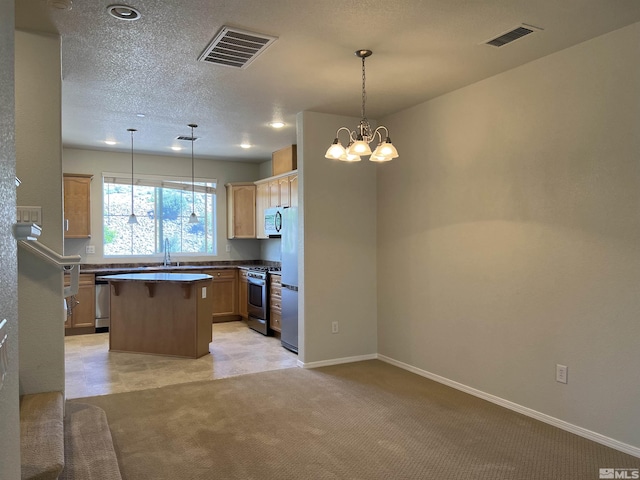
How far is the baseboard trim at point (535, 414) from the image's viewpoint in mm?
3020

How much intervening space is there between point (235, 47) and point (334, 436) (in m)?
2.85

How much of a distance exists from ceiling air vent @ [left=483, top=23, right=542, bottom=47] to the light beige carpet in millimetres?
2754

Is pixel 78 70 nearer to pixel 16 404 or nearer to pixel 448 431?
pixel 16 404

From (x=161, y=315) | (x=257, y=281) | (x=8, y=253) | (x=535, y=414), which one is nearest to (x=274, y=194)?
(x=257, y=281)

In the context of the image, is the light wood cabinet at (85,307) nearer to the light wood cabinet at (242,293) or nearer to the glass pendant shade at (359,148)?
the light wood cabinet at (242,293)

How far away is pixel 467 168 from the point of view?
416cm

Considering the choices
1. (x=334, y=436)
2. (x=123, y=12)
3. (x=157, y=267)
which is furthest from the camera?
(x=157, y=267)

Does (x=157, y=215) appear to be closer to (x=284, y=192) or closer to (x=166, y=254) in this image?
(x=166, y=254)

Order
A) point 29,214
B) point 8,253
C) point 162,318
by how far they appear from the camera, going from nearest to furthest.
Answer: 1. point 8,253
2. point 29,214
3. point 162,318

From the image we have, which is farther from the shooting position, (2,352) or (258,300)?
(258,300)

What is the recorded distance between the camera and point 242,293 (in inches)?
301

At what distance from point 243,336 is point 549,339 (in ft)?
14.0

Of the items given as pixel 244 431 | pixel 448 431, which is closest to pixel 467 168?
pixel 448 431

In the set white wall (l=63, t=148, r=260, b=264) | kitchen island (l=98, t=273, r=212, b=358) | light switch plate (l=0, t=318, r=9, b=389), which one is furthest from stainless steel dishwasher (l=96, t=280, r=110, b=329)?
light switch plate (l=0, t=318, r=9, b=389)
